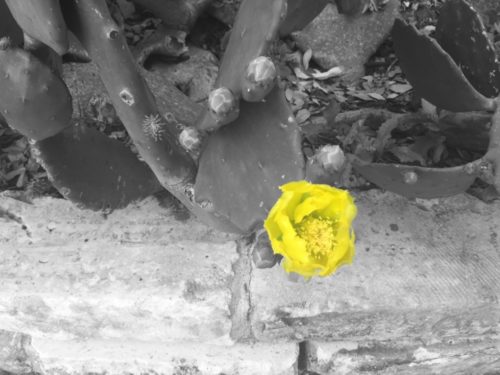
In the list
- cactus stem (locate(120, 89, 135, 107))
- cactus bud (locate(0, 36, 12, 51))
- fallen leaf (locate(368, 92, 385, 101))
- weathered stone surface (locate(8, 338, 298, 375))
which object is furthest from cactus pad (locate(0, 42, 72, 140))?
fallen leaf (locate(368, 92, 385, 101))

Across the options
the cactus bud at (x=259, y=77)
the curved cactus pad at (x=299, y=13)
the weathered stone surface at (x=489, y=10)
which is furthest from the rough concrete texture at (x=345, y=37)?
the cactus bud at (x=259, y=77)

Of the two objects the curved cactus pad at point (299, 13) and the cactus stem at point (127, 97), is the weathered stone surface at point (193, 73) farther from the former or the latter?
the cactus stem at point (127, 97)

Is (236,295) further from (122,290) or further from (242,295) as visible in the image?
(122,290)

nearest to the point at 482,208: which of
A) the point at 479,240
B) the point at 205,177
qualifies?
the point at 479,240

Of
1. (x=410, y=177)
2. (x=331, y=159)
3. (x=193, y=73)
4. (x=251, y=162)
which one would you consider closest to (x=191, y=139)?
(x=251, y=162)

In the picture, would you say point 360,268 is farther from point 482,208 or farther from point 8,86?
point 8,86
